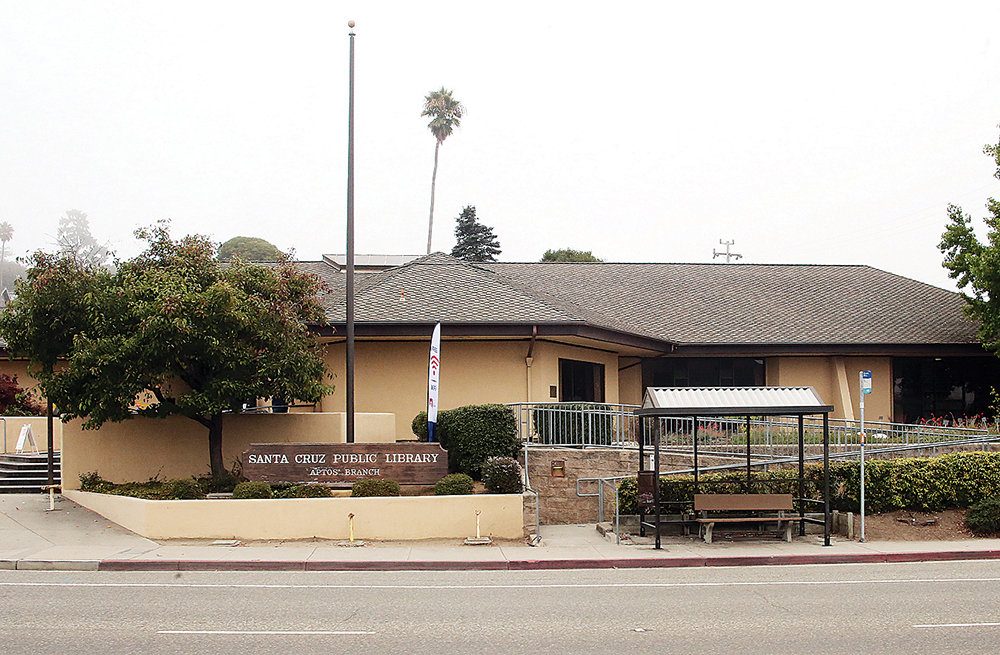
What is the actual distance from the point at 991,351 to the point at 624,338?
38.9 feet

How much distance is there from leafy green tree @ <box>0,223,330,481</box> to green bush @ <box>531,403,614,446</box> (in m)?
4.72

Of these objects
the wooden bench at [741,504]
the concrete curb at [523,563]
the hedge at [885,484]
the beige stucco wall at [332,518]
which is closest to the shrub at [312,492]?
the beige stucco wall at [332,518]

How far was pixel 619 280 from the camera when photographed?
32781 millimetres

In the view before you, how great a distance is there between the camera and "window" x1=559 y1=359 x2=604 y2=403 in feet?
79.9

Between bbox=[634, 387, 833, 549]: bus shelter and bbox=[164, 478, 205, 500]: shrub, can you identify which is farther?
bbox=[164, 478, 205, 500]: shrub

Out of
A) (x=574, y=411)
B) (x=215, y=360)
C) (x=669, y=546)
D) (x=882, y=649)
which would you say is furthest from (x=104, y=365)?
(x=882, y=649)

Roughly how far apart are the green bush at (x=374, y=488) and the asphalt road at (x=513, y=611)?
337 centimetres

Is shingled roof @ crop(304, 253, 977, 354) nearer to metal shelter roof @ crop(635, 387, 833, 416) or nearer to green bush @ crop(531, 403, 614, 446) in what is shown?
green bush @ crop(531, 403, 614, 446)

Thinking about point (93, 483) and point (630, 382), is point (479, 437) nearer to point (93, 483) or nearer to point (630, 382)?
point (93, 483)

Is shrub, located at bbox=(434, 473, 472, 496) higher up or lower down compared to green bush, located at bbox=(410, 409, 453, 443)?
lower down

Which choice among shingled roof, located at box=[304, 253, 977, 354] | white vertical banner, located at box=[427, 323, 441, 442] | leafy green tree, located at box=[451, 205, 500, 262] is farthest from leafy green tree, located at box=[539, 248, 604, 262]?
white vertical banner, located at box=[427, 323, 441, 442]

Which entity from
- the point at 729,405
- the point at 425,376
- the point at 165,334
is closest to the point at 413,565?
the point at 729,405

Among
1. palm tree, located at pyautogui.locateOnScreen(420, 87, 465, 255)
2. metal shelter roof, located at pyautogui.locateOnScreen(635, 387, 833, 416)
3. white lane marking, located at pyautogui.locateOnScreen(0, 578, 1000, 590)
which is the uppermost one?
palm tree, located at pyautogui.locateOnScreen(420, 87, 465, 255)

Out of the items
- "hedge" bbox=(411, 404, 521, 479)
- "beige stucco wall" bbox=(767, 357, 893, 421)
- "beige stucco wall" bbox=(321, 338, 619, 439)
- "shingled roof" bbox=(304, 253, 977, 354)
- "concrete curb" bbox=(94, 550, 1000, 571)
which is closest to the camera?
"concrete curb" bbox=(94, 550, 1000, 571)
